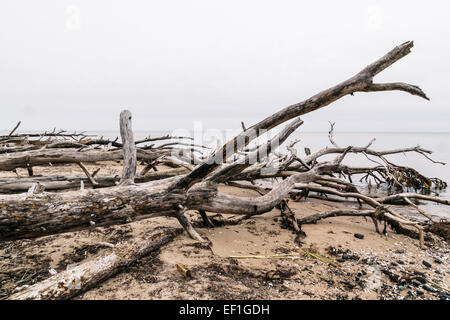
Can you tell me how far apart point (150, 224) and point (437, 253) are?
4.59 m

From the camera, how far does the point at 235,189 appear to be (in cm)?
792

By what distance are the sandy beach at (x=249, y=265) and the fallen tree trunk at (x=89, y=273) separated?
90mm

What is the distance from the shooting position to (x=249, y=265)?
9.37 feet

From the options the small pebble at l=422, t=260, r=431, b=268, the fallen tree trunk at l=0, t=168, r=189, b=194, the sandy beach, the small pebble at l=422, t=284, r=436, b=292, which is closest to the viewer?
the sandy beach

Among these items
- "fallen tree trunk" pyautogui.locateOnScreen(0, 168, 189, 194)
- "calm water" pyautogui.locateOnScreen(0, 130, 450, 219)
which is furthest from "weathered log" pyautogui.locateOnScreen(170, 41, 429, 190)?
"fallen tree trunk" pyautogui.locateOnScreen(0, 168, 189, 194)

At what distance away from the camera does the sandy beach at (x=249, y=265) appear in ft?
7.65

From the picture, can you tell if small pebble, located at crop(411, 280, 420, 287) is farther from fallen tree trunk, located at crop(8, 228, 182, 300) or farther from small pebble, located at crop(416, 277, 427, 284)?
fallen tree trunk, located at crop(8, 228, 182, 300)

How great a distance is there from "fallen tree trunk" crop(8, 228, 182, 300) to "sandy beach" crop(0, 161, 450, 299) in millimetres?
90

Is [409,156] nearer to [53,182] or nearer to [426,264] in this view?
[426,264]

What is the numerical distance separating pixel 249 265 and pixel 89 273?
1.67m

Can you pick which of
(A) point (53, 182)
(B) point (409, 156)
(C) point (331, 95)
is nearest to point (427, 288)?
(C) point (331, 95)

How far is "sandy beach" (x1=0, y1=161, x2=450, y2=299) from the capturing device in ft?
7.65

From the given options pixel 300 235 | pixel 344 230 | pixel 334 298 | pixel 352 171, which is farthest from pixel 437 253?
pixel 352 171
